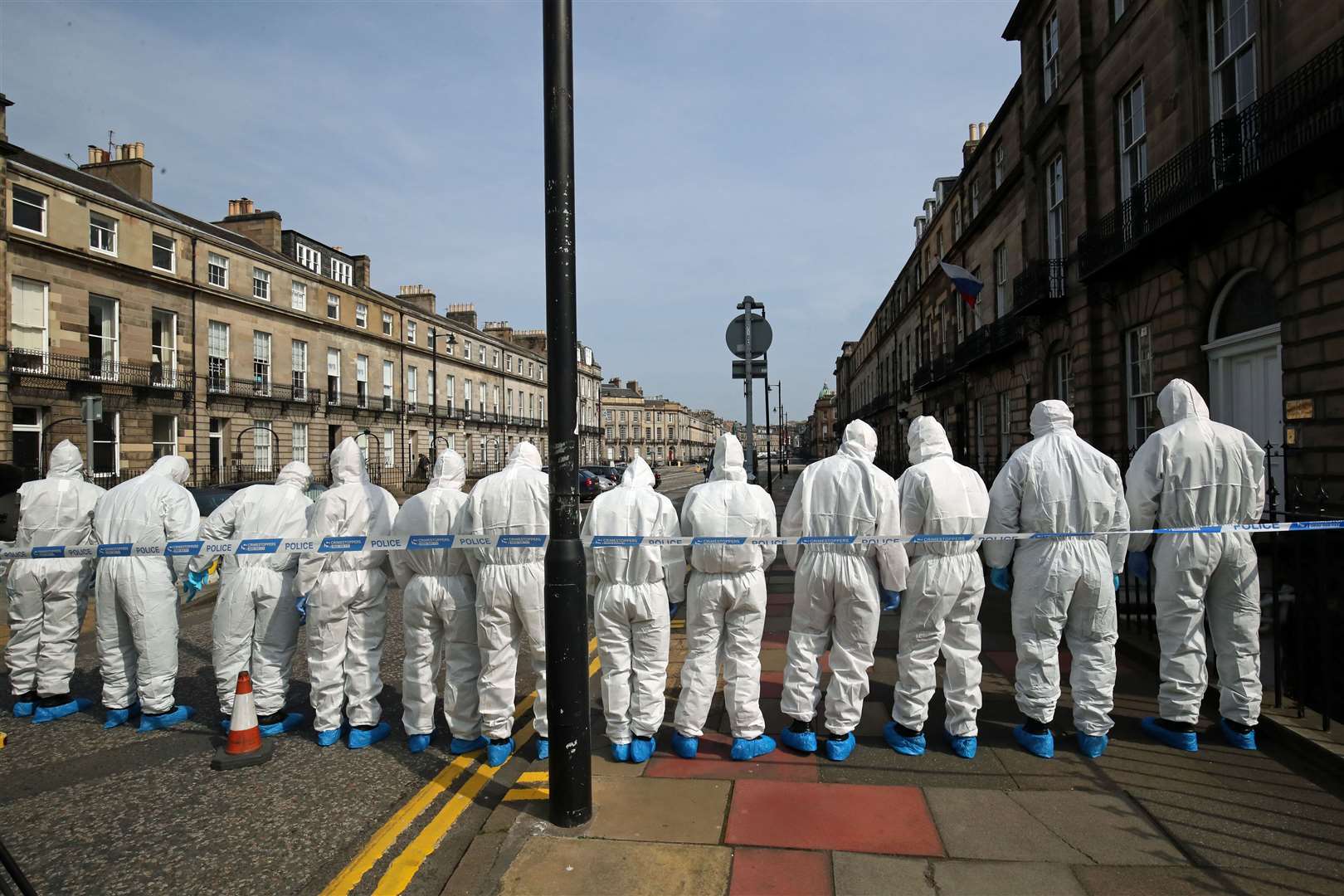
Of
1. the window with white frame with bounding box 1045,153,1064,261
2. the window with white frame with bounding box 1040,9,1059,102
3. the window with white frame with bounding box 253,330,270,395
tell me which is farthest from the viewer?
the window with white frame with bounding box 253,330,270,395

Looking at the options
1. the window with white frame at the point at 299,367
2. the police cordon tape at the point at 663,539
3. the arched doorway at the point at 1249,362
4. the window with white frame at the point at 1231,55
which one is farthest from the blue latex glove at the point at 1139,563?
the window with white frame at the point at 299,367

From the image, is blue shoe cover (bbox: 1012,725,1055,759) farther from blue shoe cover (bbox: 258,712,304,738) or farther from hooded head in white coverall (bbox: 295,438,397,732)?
Result: blue shoe cover (bbox: 258,712,304,738)

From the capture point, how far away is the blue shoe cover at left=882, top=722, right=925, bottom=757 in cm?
414

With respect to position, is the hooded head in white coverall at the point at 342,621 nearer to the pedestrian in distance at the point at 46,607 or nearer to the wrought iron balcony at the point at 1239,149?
the pedestrian in distance at the point at 46,607

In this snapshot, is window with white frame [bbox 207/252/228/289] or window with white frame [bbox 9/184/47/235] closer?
window with white frame [bbox 9/184/47/235]

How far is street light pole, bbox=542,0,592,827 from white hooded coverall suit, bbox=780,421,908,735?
134cm

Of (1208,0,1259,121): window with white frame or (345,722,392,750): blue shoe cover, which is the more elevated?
(1208,0,1259,121): window with white frame

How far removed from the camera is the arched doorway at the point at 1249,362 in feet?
29.0

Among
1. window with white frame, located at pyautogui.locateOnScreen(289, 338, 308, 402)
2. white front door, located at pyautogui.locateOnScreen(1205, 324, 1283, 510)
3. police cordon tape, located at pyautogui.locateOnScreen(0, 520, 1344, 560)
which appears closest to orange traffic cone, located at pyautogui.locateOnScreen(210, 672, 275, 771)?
police cordon tape, located at pyautogui.locateOnScreen(0, 520, 1344, 560)

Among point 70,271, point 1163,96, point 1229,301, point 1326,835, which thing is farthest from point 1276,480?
point 70,271

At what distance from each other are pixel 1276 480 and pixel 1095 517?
7010mm

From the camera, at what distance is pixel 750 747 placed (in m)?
4.13

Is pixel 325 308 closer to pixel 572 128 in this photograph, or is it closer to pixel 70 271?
pixel 70 271

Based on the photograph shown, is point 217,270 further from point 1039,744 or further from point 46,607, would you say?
point 1039,744
